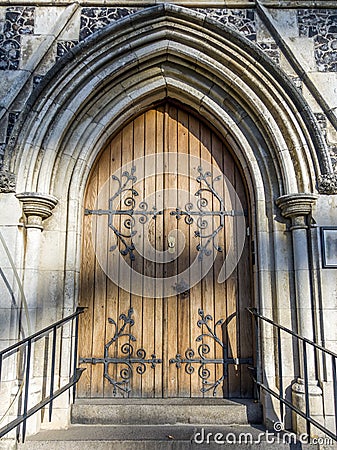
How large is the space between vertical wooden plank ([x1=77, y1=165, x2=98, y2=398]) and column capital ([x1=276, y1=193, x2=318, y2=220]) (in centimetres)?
159

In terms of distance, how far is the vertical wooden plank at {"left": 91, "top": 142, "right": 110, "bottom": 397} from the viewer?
10.5 feet

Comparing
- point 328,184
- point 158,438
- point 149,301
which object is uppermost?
point 328,184

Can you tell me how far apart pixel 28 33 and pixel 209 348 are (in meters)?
2.97

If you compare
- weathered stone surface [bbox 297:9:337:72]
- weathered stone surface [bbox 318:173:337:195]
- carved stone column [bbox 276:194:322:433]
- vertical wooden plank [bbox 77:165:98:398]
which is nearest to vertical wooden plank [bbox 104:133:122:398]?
vertical wooden plank [bbox 77:165:98:398]

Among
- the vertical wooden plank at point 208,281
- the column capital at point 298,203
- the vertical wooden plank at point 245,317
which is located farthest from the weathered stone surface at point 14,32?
the column capital at point 298,203

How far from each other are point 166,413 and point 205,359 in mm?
508

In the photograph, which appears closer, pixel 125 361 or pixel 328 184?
pixel 328 184

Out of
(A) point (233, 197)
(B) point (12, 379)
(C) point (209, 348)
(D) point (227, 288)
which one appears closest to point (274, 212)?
(A) point (233, 197)

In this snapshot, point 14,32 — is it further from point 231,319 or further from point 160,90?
point 231,319

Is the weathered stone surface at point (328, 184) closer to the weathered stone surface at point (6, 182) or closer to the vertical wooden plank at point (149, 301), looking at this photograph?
the vertical wooden plank at point (149, 301)

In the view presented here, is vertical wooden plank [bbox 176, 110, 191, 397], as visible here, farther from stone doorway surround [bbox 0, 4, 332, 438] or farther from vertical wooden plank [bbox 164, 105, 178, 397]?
stone doorway surround [bbox 0, 4, 332, 438]

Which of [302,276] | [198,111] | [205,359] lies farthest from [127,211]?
[302,276]

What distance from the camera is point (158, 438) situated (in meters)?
2.69

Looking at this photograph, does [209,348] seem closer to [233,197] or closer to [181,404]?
[181,404]
